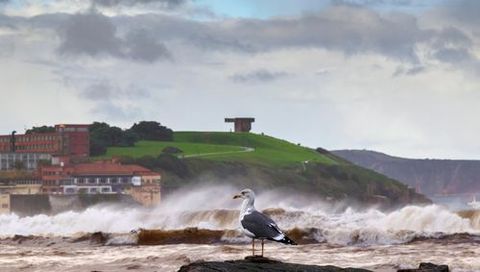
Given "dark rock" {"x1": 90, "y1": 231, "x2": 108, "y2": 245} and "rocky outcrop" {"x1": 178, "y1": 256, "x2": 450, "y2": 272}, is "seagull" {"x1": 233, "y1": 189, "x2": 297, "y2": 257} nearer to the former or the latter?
"rocky outcrop" {"x1": 178, "y1": 256, "x2": 450, "y2": 272}

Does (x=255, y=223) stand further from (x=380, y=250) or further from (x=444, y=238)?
(x=444, y=238)

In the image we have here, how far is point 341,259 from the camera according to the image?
115ft

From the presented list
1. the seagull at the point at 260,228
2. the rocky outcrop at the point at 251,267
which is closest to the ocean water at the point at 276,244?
the seagull at the point at 260,228

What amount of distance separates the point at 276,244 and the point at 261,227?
20.0 metres

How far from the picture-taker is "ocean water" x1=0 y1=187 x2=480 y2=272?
111 ft

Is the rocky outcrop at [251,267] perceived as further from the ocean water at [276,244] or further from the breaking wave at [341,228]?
the breaking wave at [341,228]

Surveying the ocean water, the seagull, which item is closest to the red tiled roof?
the ocean water

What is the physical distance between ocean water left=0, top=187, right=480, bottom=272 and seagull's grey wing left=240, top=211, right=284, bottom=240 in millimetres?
8769

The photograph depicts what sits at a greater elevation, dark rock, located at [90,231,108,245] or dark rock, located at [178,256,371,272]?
dark rock, located at [178,256,371,272]

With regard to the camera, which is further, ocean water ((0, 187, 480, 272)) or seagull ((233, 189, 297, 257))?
ocean water ((0, 187, 480, 272))

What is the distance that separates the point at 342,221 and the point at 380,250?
1216 cm

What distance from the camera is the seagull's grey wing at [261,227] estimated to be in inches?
866

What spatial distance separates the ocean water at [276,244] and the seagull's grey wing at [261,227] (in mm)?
8769

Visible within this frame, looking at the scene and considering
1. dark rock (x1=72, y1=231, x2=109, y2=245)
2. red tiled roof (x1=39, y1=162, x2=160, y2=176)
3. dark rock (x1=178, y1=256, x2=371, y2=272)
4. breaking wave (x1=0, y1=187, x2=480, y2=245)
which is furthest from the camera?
red tiled roof (x1=39, y1=162, x2=160, y2=176)
